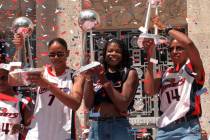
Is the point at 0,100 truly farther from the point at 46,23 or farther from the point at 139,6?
the point at 139,6

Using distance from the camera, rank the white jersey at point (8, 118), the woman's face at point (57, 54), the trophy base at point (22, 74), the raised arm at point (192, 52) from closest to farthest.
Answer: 1. the trophy base at point (22, 74)
2. the raised arm at point (192, 52)
3. the woman's face at point (57, 54)
4. the white jersey at point (8, 118)

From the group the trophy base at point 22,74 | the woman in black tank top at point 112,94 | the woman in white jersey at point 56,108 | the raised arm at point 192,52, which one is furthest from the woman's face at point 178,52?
the trophy base at point 22,74

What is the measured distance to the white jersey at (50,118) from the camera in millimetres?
3926

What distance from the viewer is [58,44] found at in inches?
162

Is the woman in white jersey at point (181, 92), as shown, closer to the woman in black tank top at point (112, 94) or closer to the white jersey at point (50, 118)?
the woman in black tank top at point (112, 94)

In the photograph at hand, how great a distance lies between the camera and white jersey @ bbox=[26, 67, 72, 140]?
393cm

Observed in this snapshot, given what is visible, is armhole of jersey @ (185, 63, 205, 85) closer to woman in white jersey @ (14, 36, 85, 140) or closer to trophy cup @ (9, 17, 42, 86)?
woman in white jersey @ (14, 36, 85, 140)

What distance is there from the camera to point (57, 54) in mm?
4109

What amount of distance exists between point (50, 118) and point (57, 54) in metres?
0.55

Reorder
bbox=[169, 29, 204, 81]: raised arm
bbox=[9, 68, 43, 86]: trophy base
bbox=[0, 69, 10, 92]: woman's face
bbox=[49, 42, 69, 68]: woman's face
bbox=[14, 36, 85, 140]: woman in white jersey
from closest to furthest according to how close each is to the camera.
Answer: bbox=[9, 68, 43, 86]: trophy base, bbox=[14, 36, 85, 140]: woman in white jersey, bbox=[169, 29, 204, 81]: raised arm, bbox=[49, 42, 69, 68]: woman's face, bbox=[0, 69, 10, 92]: woman's face

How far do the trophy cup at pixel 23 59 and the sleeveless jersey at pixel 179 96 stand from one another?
1.15 meters

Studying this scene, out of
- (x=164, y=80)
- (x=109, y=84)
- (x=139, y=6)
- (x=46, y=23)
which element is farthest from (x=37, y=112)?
(x=139, y=6)

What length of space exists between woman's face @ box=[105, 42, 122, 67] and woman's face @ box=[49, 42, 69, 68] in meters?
0.38

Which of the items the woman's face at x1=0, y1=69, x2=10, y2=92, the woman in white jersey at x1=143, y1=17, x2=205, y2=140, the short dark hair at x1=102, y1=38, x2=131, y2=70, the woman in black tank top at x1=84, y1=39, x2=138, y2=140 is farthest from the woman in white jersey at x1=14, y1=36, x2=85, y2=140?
the woman in white jersey at x1=143, y1=17, x2=205, y2=140
